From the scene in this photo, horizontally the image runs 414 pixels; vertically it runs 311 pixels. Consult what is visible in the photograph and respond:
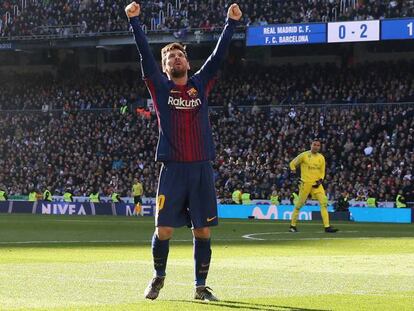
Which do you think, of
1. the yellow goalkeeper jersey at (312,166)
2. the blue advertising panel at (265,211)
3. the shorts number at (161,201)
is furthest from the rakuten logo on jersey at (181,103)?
the blue advertising panel at (265,211)

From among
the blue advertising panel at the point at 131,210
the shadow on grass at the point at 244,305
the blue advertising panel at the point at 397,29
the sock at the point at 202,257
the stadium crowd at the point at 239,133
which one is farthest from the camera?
the blue advertising panel at the point at 397,29

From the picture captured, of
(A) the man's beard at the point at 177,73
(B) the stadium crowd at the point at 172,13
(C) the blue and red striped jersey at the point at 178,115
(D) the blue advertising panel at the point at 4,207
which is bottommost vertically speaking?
(D) the blue advertising panel at the point at 4,207

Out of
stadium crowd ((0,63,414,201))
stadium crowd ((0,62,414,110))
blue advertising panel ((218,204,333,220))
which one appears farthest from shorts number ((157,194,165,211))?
stadium crowd ((0,62,414,110))

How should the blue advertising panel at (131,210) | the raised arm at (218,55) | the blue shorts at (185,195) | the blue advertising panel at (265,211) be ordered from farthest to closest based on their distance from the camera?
the blue advertising panel at (131,210), the blue advertising panel at (265,211), the raised arm at (218,55), the blue shorts at (185,195)

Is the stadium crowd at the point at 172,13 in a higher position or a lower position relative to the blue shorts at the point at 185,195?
higher

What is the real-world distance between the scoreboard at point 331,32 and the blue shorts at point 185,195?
39.4 meters

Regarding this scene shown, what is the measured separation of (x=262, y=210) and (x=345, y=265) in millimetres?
27991

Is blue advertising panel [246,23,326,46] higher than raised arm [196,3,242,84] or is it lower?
higher

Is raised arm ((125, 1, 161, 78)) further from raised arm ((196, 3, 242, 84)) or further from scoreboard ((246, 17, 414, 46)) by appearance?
scoreboard ((246, 17, 414, 46))

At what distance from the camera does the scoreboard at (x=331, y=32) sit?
49688mm

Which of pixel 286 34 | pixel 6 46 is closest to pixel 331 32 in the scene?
pixel 286 34

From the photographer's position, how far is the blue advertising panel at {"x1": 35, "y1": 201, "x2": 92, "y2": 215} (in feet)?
164

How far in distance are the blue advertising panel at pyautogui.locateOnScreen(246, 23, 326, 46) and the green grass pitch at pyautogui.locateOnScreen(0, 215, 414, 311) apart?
2621 centimetres

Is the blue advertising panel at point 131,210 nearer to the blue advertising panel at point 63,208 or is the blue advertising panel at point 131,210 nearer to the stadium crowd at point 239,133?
the blue advertising panel at point 63,208
